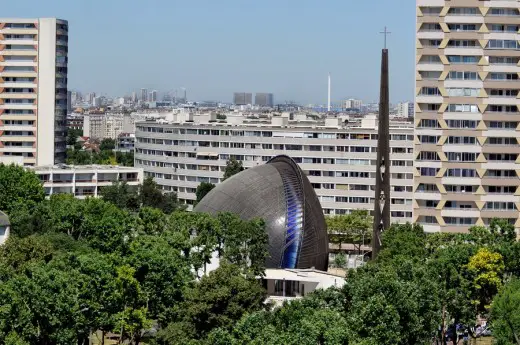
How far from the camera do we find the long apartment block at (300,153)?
112 metres

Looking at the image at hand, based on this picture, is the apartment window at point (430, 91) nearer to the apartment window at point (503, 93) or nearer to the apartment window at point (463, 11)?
the apartment window at point (503, 93)

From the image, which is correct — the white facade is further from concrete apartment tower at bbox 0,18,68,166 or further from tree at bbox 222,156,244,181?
tree at bbox 222,156,244,181

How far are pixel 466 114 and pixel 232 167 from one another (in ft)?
119

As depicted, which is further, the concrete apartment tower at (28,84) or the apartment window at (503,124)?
the concrete apartment tower at (28,84)

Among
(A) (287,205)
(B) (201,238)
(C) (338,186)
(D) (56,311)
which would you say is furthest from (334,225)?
(D) (56,311)

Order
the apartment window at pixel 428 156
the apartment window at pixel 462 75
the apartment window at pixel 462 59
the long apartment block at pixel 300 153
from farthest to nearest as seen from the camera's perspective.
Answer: the long apartment block at pixel 300 153
the apartment window at pixel 428 156
the apartment window at pixel 462 75
the apartment window at pixel 462 59

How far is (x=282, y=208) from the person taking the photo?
75.2 metres

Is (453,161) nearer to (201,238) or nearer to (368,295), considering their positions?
(201,238)

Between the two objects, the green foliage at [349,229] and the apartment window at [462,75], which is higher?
the apartment window at [462,75]

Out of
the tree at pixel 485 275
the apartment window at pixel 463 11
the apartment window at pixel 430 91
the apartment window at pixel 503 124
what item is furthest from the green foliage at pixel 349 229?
the tree at pixel 485 275

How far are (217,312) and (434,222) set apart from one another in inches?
1291

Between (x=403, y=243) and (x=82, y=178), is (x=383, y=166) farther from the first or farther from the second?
(x=82, y=178)

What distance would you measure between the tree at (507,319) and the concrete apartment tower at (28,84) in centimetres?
7711

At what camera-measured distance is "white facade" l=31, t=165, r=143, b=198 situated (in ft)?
368
